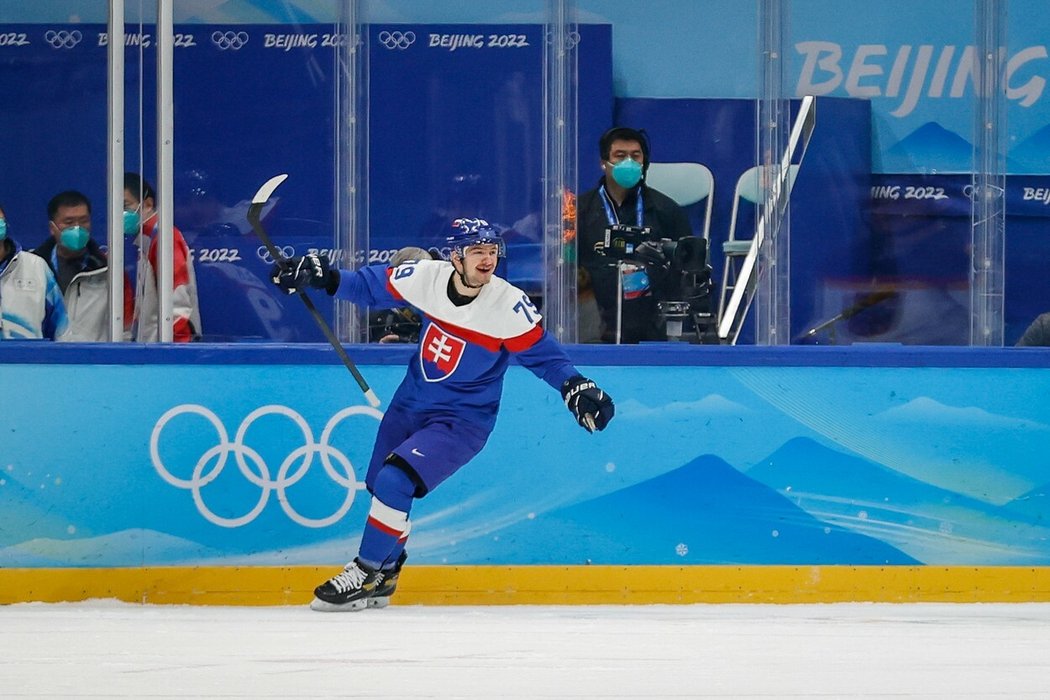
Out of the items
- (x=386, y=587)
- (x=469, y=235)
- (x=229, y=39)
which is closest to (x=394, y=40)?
(x=229, y=39)

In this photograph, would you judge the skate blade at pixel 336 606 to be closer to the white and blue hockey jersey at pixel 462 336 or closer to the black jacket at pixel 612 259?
the white and blue hockey jersey at pixel 462 336

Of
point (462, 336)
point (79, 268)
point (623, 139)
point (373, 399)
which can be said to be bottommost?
point (373, 399)

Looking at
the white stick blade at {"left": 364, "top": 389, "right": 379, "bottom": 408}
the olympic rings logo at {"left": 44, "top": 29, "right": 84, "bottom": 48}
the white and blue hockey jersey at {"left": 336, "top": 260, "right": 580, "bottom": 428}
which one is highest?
the olympic rings logo at {"left": 44, "top": 29, "right": 84, "bottom": 48}

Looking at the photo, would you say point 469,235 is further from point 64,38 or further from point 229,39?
point 64,38

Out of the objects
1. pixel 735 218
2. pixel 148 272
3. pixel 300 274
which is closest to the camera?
pixel 300 274

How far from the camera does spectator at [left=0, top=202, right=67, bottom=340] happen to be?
538cm

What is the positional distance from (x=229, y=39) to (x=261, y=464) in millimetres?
1719

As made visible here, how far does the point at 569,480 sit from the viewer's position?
5176mm

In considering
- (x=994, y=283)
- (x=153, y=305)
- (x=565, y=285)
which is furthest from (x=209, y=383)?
(x=994, y=283)

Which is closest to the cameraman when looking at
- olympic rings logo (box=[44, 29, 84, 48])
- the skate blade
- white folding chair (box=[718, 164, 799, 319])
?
white folding chair (box=[718, 164, 799, 319])

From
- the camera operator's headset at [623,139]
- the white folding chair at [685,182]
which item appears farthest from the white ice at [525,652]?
the camera operator's headset at [623,139]

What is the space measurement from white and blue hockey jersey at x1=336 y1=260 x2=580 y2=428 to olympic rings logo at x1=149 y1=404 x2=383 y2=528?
0.32 m

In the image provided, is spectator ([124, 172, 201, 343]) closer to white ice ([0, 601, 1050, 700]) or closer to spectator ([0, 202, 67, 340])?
spectator ([0, 202, 67, 340])

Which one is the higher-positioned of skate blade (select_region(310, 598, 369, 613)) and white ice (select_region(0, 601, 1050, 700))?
white ice (select_region(0, 601, 1050, 700))
